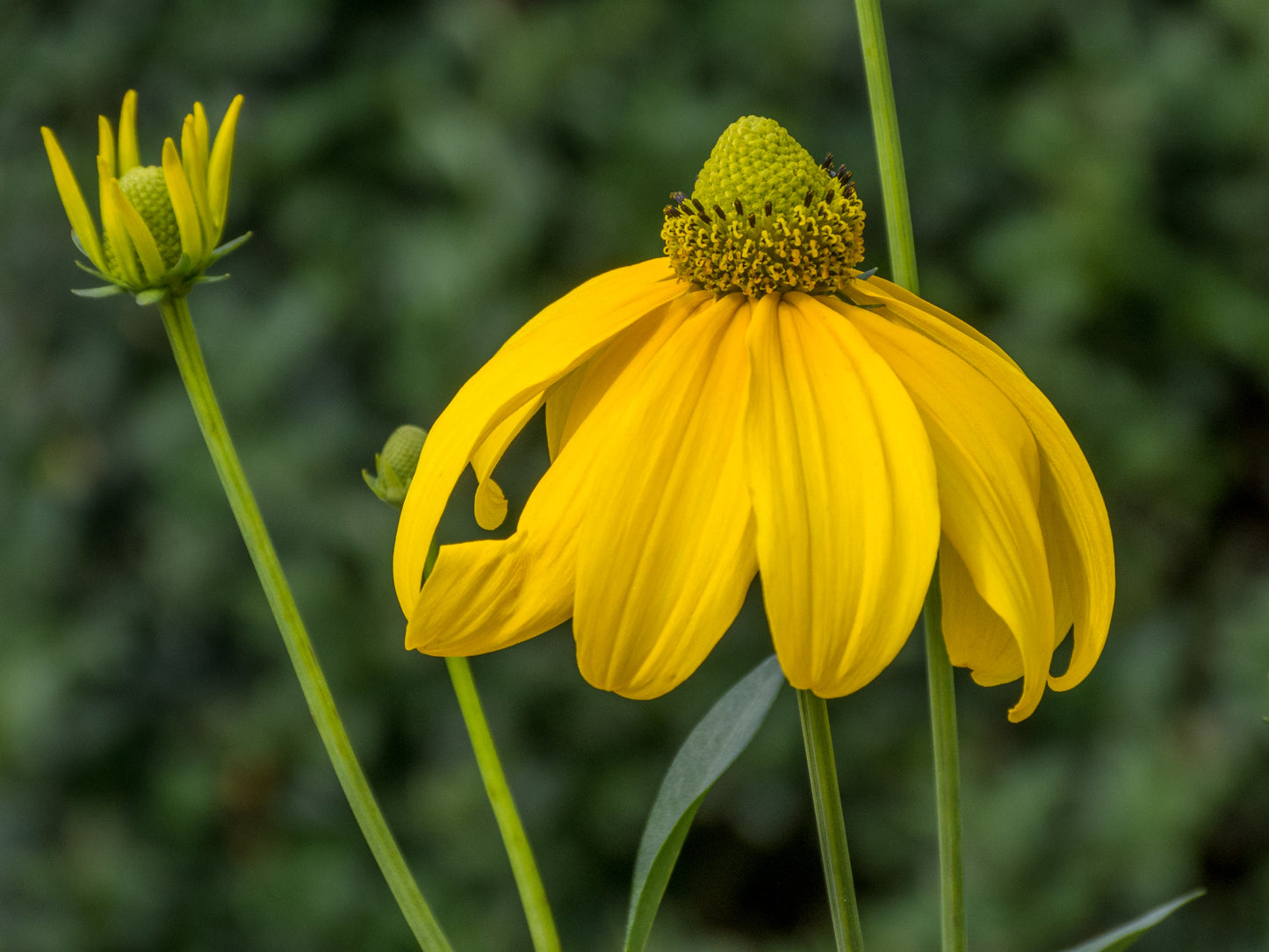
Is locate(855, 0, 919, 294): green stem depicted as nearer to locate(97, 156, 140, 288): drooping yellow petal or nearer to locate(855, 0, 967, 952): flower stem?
locate(855, 0, 967, 952): flower stem

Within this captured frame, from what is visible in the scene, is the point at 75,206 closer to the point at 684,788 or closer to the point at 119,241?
the point at 119,241

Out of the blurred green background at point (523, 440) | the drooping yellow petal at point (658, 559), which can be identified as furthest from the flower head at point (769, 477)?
the blurred green background at point (523, 440)

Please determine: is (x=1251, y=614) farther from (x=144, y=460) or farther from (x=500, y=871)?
(x=144, y=460)

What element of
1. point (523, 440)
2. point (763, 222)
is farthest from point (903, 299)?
point (523, 440)

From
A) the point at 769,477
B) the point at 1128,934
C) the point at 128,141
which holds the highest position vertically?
the point at 128,141

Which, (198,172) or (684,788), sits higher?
(198,172)

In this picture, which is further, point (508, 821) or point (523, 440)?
point (523, 440)

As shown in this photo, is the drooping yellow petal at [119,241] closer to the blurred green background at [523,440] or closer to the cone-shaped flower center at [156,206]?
the cone-shaped flower center at [156,206]
